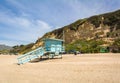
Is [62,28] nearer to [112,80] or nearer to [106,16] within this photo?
[106,16]

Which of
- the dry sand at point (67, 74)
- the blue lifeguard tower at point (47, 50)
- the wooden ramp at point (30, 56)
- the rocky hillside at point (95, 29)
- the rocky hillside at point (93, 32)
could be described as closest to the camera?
the dry sand at point (67, 74)

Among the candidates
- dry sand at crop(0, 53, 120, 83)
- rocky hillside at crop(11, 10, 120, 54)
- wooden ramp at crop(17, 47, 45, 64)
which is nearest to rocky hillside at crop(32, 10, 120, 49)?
rocky hillside at crop(11, 10, 120, 54)

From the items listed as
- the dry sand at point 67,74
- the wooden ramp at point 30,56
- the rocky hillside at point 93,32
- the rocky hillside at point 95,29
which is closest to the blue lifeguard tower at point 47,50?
the wooden ramp at point 30,56

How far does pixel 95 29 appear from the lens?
204ft

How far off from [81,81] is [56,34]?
213 feet

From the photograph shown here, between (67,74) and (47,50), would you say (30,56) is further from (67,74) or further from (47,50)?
(67,74)

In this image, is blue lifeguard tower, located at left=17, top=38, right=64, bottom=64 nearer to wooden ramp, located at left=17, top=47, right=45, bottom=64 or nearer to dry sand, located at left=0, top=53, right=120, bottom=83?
wooden ramp, located at left=17, top=47, right=45, bottom=64

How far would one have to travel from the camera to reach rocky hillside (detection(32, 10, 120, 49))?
178 ft

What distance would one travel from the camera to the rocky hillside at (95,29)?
54.2 m

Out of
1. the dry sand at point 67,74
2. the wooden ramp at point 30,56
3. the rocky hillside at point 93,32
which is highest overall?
the rocky hillside at point 93,32

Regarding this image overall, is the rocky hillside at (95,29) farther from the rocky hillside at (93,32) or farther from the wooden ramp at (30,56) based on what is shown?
the wooden ramp at (30,56)

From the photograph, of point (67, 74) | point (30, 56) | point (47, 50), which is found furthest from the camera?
point (47, 50)

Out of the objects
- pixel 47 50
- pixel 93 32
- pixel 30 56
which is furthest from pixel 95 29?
pixel 30 56

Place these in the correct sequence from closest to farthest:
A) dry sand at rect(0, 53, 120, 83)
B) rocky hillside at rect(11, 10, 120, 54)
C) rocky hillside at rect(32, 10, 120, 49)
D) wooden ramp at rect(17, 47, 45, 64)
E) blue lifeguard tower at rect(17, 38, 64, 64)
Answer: dry sand at rect(0, 53, 120, 83), wooden ramp at rect(17, 47, 45, 64), blue lifeguard tower at rect(17, 38, 64, 64), rocky hillside at rect(11, 10, 120, 54), rocky hillside at rect(32, 10, 120, 49)
